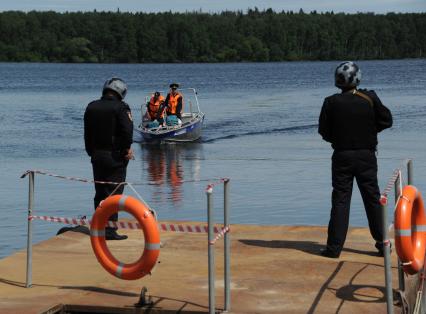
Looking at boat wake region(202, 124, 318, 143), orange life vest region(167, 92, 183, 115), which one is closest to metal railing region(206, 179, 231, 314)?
orange life vest region(167, 92, 183, 115)

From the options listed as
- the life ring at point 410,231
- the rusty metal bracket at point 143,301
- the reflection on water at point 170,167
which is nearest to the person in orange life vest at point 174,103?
the reflection on water at point 170,167

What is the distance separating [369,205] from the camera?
1070 cm

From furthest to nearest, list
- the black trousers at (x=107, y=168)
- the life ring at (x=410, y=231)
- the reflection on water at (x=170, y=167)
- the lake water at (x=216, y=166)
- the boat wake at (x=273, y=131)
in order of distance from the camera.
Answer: the boat wake at (x=273, y=131) → the reflection on water at (x=170, y=167) → the lake water at (x=216, y=166) → the black trousers at (x=107, y=168) → the life ring at (x=410, y=231)

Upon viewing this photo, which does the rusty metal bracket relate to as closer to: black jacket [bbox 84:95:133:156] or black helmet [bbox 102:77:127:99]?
black jacket [bbox 84:95:133:156]

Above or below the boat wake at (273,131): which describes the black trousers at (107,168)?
above

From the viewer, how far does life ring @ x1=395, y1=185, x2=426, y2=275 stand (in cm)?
864

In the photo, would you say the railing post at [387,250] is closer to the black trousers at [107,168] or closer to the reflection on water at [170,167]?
the black trousers at [107,168]

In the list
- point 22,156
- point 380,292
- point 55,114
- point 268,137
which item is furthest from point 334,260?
point 55,114

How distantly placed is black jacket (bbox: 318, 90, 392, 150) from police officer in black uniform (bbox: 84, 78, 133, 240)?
7.12 ft

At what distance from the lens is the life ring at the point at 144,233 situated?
8.84m

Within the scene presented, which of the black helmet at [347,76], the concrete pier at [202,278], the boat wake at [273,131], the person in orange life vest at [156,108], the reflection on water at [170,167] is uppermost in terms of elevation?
the black helmet at [347,76]

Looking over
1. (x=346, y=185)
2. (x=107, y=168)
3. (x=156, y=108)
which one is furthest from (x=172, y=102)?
(x=346, y=185)

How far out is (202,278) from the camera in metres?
9.83

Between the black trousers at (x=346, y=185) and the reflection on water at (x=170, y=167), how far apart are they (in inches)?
401
